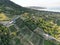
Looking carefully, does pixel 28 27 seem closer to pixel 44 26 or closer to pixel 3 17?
pixel 44 26

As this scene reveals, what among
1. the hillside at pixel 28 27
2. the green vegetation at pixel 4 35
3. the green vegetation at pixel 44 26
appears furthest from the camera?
the green vegetation at pixel 44 26

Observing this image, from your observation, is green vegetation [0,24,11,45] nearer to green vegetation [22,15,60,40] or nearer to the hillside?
the hillside

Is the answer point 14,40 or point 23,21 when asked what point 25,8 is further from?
point 14,40

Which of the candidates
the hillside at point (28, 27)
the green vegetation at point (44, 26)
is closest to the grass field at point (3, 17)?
the hillside at point (28, 27)

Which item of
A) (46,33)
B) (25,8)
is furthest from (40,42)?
(25,8)

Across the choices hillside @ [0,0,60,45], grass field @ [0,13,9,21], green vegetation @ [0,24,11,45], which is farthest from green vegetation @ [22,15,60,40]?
green vegetation @ [0,24,11,45]

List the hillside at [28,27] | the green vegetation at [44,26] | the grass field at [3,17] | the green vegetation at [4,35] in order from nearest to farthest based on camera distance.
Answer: the green vegetation at [4,35]
the hillside at [28,27]
the green vegetation at [44,26]
the grass field at [3,17]

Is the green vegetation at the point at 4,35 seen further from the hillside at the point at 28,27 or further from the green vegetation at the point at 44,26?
the green vegetation at the point at 44,26

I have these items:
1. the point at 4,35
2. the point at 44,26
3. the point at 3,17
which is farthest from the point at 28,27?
the point at 3,17
